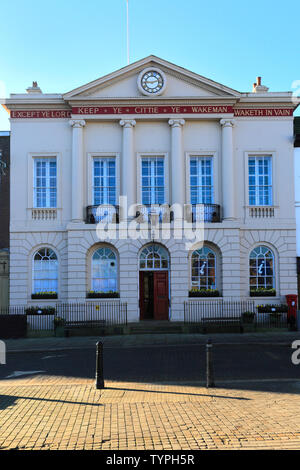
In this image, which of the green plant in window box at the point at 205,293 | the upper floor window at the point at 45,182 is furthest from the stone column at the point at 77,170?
the green plant in window box at the point at 205,293

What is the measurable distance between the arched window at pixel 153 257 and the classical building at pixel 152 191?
0.05 metres

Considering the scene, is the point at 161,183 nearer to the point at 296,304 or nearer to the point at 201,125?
the point at 201,125

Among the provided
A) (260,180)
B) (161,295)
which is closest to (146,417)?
(161,295)

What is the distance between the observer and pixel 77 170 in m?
22.5

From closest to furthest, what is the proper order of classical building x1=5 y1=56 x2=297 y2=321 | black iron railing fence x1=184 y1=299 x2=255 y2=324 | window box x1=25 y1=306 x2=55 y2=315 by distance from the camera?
window box x1=25 y1=306 x2=55 y2=315
black iron railing fence x1=184 y1=299 x2=255 y2=324
classical building x1=5 y1=56 x2=297 y2=321

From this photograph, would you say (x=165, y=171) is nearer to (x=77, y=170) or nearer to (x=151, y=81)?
(x=77, y=170)

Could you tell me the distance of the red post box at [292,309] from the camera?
20500 millimetres

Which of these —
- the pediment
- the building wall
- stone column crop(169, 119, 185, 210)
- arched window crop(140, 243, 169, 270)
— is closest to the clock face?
the pediment

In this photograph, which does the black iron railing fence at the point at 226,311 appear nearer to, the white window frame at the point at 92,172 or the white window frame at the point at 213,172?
the white window frame at the point at 213,172

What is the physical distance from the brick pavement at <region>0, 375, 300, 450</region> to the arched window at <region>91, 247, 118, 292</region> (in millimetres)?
12467

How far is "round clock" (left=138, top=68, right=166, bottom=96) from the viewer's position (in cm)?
2258

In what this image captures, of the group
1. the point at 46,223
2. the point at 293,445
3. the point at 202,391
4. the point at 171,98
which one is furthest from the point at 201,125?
the point at 293,445

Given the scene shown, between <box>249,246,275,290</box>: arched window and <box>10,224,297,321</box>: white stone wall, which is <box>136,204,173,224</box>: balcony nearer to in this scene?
<box>10,224,297,321</box>: white stone wall

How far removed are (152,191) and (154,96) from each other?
4.77 meters
